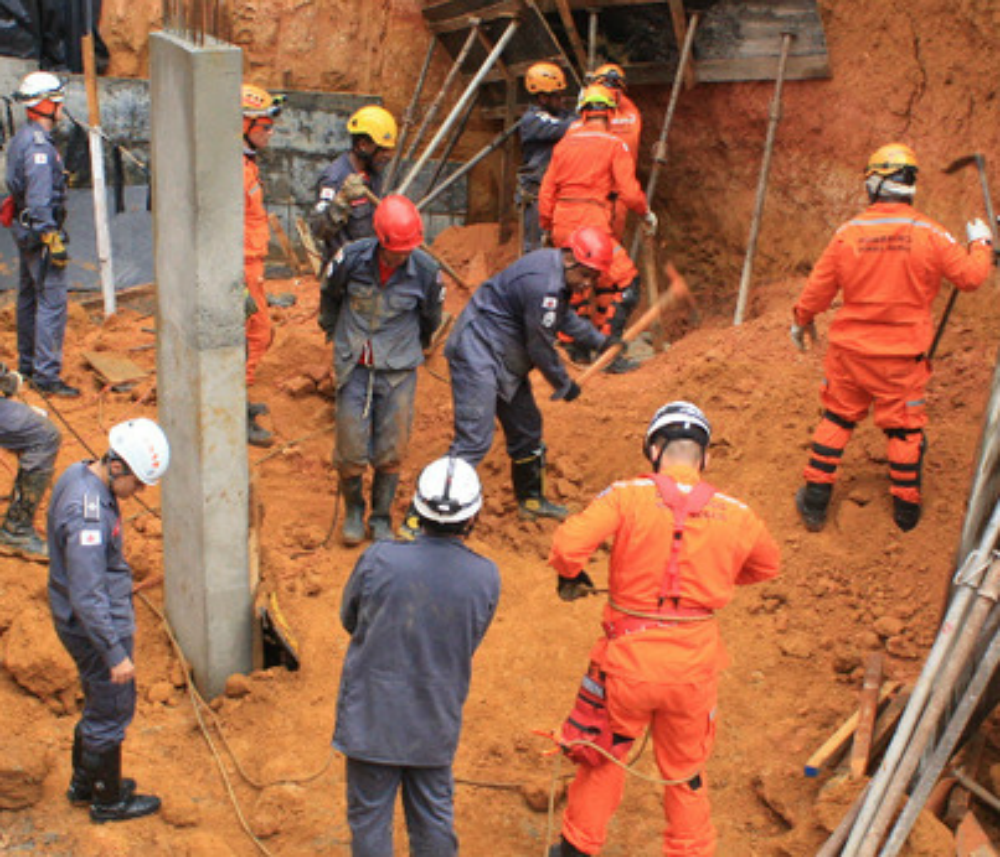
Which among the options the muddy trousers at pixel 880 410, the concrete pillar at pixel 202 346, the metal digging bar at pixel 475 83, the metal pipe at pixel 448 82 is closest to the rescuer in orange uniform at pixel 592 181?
the metal digging bar at pixel 475 83

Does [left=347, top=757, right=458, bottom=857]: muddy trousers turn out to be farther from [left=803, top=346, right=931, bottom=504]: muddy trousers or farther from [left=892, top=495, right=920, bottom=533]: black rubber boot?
[left=892, top=495, right=920, bottom=533]: black rubber boot

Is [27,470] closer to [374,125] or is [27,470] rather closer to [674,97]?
[374,125]

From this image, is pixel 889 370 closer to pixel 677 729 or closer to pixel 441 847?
pixel 677 729

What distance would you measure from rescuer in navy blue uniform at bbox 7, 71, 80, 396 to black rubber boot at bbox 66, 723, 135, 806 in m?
4.21

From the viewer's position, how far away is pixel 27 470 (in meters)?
6.57

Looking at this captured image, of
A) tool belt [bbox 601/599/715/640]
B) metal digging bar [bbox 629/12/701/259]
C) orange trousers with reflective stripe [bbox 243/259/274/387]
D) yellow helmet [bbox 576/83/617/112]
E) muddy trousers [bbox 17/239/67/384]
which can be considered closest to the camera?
tool belt [bbox 601/599/715/640]

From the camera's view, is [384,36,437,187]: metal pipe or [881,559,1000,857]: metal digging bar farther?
[384,36,437,187]: metal pipe

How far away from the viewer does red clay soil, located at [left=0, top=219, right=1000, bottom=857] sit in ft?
16.9

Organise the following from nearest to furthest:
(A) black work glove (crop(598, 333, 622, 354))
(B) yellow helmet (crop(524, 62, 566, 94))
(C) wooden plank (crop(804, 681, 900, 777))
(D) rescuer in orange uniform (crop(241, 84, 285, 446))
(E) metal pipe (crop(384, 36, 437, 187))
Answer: (C) wooden plank (crop(804, 681, 900, 777)), (A) black work glove (crop(598, 333, 622, 354)), (D) rescuer in orange uniform (crop(241, 84, 285, 446)), (B) yellow helmet (crop(524, 62, 566, 94)), (E) metal pipe (crop(384, 36, 437, 187))

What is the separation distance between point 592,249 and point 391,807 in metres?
3.33

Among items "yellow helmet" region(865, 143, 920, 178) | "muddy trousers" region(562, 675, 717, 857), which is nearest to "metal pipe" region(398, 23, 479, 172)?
"yellow helmet" region(865, 143, 920, 178)

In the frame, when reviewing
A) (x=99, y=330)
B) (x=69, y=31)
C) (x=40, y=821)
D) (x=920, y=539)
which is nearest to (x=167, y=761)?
(x=40, y=821)

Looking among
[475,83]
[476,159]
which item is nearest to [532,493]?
[475,83]

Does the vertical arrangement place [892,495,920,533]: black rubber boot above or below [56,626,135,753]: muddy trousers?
above
